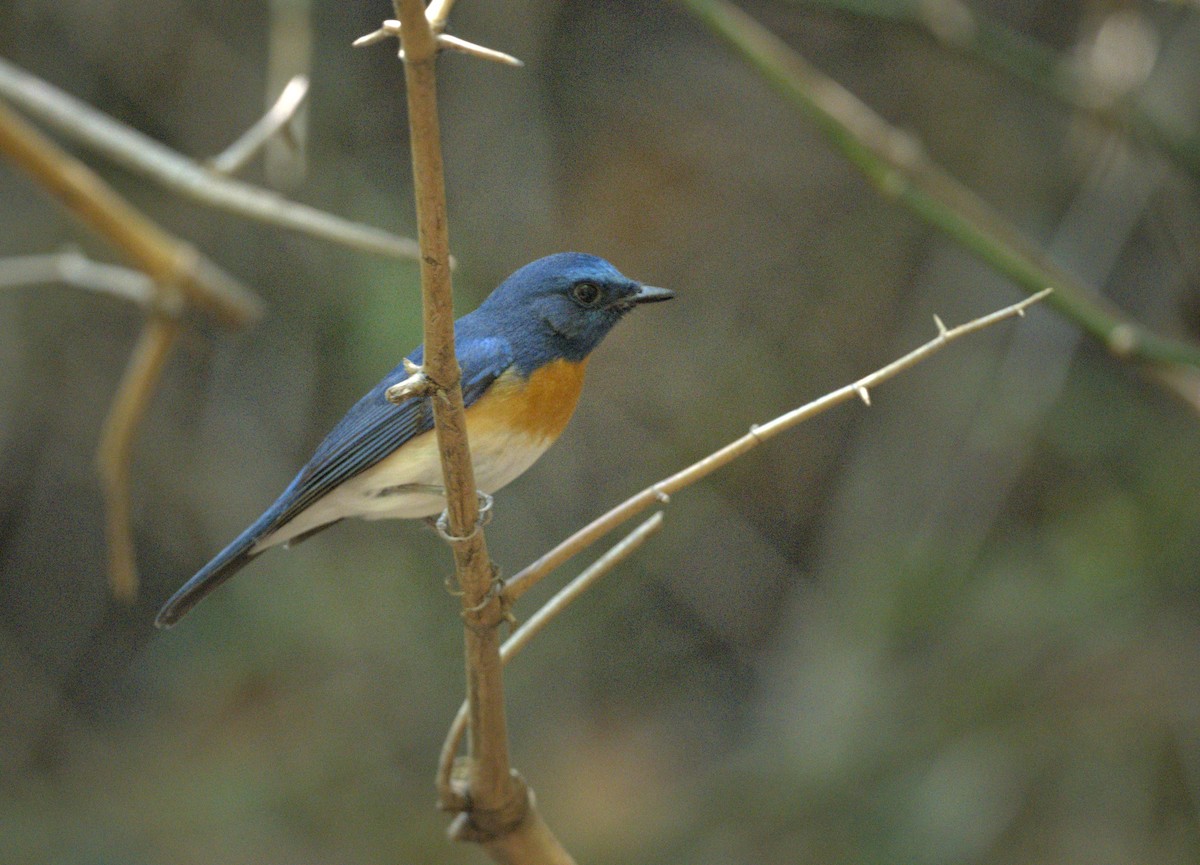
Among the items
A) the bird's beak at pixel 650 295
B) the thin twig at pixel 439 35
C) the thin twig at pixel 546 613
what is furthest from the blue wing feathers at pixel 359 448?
the thin twig at pixel 439 35

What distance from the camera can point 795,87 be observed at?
242 cm

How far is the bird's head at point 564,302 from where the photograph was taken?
2.20 meters

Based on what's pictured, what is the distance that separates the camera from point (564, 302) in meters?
2.27

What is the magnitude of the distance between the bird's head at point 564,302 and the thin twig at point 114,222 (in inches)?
24.9

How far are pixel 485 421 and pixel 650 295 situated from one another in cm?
40

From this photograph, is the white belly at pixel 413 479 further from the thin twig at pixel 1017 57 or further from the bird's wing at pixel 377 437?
the thin twig at pixel 1017 57

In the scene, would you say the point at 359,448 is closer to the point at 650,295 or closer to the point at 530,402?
the point at 530,402

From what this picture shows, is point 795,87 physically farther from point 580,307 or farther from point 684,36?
point 684,36

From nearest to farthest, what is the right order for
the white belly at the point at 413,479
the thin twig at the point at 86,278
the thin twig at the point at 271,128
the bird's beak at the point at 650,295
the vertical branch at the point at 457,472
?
1. the vertical branch at the point at 457,472
2. the thin twig at the point at 271,128
3. the bird's beak at the point at 650,295
4. the white belly at the point at 413,479
5. the thin twig at the point at 86,278

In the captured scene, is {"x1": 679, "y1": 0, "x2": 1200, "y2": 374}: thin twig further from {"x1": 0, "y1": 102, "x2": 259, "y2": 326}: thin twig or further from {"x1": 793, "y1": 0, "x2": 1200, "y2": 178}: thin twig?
{"x1": 0, "y1": 102, "x2": 259, "y2": 326}: thin twig

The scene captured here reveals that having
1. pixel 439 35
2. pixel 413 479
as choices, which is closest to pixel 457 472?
pixel 439 35

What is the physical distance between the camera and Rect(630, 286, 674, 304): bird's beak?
82.8 inches

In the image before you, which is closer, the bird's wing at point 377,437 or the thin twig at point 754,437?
the thin twig at point 754,437

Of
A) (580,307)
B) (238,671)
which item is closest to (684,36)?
(580,307)
